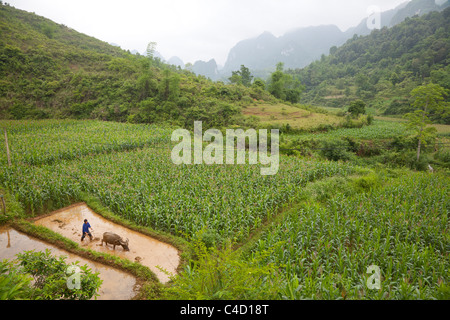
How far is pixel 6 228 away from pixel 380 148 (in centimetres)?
2462

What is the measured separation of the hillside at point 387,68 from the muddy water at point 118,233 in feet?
131

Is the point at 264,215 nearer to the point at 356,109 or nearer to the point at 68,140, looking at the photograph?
the point at 68,140

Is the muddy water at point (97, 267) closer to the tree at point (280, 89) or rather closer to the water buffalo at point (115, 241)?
the water buffalo at point (115, 241)

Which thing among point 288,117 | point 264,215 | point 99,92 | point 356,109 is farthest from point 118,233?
point 356,109

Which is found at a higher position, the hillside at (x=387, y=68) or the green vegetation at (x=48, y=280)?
the hillside at (x=387, y=68)

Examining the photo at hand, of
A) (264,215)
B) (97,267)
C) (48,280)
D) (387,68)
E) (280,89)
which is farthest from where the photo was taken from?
(387,68)

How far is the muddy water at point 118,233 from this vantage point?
22.5 ft

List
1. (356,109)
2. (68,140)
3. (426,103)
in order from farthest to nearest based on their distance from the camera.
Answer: (356,109) < (68,140) < (426,103)

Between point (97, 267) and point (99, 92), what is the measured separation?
102 feet

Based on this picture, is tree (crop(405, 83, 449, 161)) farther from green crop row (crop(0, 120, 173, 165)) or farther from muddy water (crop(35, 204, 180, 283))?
green crop row (crop(0, 120, 173, 165))

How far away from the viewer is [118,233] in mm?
8367

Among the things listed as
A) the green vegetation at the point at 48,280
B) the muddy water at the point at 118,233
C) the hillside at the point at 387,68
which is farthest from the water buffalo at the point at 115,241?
the hillside at the point at 387,68

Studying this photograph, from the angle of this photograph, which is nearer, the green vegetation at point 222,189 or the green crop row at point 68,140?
the green vegetation at point 222,189

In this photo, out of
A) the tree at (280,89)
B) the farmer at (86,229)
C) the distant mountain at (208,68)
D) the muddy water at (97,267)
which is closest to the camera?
the muddy water at (97,267)
